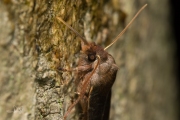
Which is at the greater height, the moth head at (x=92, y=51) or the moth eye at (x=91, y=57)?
the moth head at (x=92, y=51)

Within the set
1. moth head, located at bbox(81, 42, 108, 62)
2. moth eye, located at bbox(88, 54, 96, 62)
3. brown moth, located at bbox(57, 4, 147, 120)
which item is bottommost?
brown moth, located at bbox(57, 4, 147, 120)

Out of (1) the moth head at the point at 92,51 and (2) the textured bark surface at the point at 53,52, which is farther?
(1) the moth head at the point at 92,51

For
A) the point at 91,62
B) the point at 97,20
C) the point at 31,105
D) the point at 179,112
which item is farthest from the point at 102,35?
the point at 179,112

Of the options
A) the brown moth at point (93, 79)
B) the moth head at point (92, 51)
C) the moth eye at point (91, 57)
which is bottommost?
the brown moth at point (93, 79)

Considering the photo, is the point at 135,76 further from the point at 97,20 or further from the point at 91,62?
the point at 91,62

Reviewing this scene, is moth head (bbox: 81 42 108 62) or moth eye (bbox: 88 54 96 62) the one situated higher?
moth head (bbox: 81 42 108 62)

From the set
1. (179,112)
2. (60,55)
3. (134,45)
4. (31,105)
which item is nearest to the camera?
(31,105)
